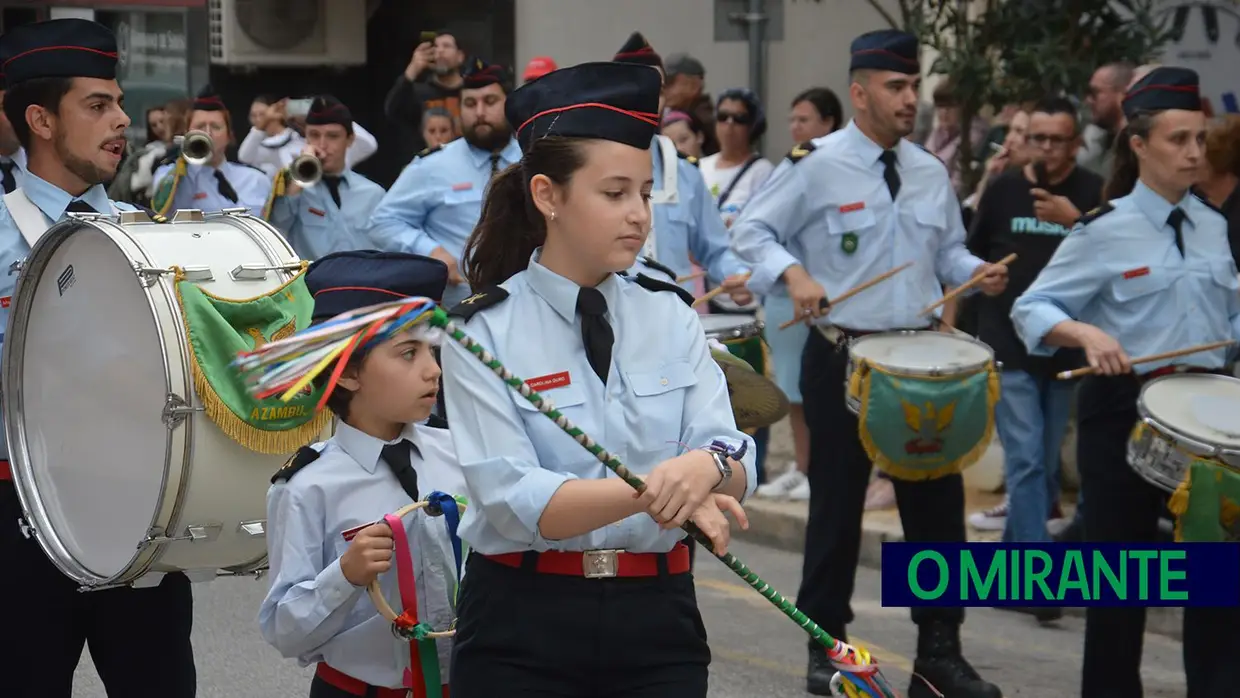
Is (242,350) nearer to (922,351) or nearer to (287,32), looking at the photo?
(922,351)

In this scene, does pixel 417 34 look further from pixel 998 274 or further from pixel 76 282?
pixel 76 282

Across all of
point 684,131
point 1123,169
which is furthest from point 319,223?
point 1123,169

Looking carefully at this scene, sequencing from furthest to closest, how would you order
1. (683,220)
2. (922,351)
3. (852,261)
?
(683,220) < (852,261) < (922,351)

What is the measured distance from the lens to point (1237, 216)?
751cm

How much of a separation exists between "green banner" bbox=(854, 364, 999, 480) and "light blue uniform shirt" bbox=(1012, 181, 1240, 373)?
41 centimetres

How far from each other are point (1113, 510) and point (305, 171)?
563 centimetres

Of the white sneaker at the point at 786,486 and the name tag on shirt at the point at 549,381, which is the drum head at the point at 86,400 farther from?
the white sneaker at the point at 786,486

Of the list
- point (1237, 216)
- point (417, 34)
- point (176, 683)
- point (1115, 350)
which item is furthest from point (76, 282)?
point (417, 34)

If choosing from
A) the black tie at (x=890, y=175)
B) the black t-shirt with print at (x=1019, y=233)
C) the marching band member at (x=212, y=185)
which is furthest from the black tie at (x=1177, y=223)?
the marching band member at (x=212, y=185)

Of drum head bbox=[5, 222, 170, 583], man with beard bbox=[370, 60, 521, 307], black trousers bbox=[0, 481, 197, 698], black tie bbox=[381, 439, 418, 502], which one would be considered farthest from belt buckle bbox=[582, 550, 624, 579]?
man with beard bbox=[370, 60, 521, 307]

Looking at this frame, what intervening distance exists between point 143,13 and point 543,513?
51.0 feet

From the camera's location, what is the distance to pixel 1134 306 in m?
6.07

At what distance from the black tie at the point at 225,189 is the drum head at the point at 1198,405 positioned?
623 cm

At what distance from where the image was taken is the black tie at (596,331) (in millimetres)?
3631
